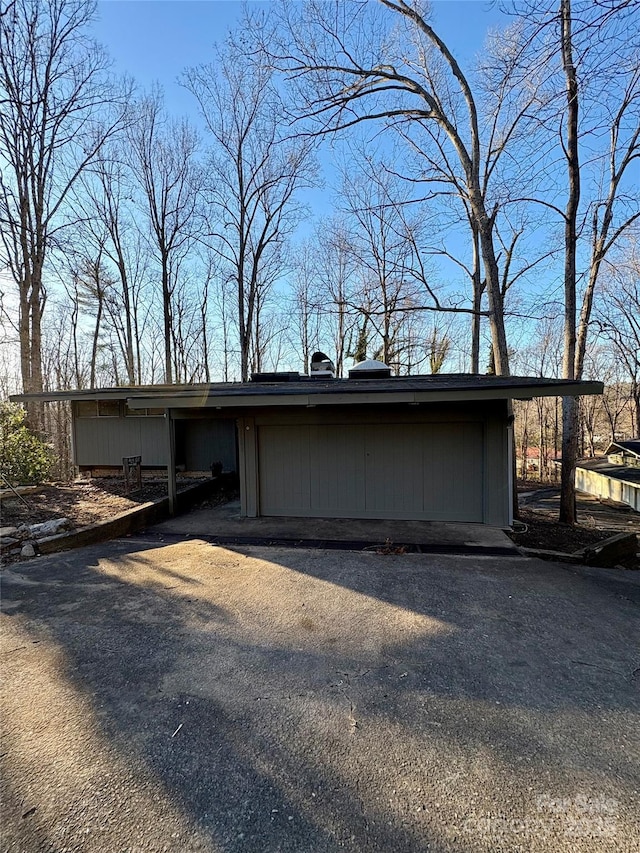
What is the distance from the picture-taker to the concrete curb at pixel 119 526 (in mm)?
5309

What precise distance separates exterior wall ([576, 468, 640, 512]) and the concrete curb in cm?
1403

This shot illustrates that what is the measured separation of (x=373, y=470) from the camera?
714cm

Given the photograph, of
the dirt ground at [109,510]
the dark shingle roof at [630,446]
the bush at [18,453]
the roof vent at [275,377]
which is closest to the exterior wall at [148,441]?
the dirt ground at [109,510]

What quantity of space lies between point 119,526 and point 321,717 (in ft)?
16.4

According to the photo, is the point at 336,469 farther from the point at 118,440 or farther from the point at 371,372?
the point at 118,440

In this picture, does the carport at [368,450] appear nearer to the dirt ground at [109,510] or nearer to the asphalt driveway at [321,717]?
the dirt ground at [109,510]

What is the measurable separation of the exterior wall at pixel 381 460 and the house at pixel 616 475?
33.7 ft

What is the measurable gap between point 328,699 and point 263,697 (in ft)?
1.29

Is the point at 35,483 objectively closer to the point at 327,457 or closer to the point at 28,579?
the point at 28,579

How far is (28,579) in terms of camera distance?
4.32m

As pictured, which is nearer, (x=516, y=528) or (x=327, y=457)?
(x=516, y=528)

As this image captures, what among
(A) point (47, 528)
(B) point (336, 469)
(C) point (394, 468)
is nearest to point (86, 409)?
(A) point (47, 528)

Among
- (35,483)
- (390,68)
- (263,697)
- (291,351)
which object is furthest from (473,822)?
(291,351)

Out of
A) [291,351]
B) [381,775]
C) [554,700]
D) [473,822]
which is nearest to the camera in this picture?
[473,822]
